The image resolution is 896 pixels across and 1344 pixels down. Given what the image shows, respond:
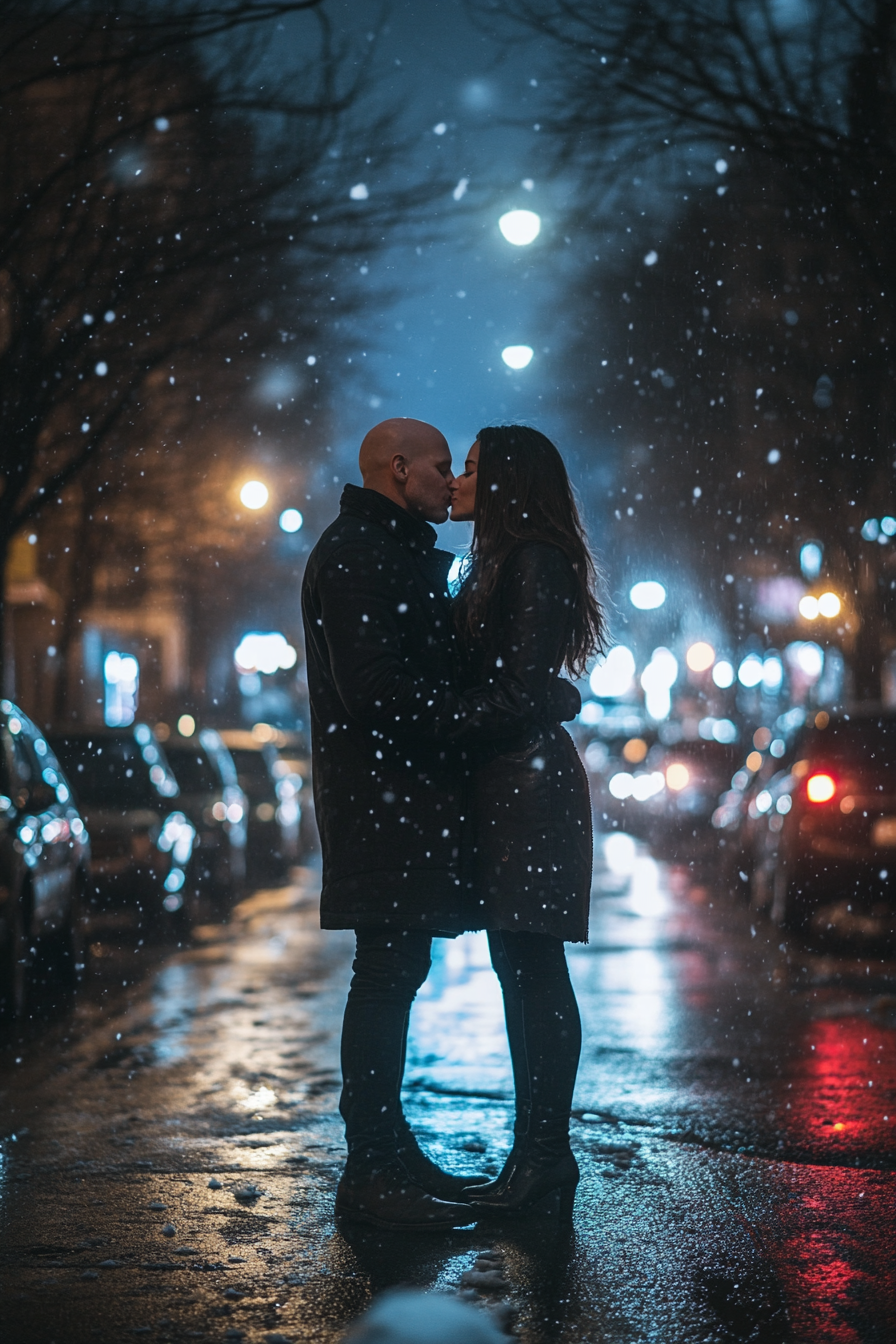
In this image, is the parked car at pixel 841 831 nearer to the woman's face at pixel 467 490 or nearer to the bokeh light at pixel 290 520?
the woman's face at pixel 467 490

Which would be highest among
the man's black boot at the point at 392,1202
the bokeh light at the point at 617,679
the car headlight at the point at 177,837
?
the bokeh light at the point at 617,679

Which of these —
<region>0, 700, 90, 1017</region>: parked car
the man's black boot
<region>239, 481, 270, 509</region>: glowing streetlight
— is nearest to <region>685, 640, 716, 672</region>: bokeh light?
<region>239, 481, 270, 509</region>: glowing streetlight

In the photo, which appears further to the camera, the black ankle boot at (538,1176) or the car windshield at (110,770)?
the car windshield at (110,770)

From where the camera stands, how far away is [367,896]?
455 centimetres

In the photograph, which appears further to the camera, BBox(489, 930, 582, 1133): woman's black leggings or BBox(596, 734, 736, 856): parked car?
BBox(596, 734, 736, 856): parked car

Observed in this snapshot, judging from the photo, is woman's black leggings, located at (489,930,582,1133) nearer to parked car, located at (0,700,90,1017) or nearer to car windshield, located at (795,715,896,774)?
parked car, located at (0,700,90,1017)

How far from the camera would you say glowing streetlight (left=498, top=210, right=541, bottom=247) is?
531 inches

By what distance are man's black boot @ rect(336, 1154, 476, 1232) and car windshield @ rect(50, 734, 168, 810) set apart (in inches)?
325

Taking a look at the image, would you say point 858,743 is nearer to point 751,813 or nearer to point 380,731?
point 751,813

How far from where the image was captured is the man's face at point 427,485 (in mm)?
4805

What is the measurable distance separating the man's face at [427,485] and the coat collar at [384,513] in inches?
1.4

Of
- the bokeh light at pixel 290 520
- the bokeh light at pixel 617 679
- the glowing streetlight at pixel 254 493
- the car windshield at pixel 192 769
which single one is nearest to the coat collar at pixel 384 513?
the car windshield at pixel 192 769

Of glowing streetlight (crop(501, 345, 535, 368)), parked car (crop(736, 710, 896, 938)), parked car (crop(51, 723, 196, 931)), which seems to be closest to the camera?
parked car (crop(736, 710, 896, 938))

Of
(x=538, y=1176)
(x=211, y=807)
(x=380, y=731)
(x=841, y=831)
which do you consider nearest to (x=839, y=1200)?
(x=538, y=1176)
